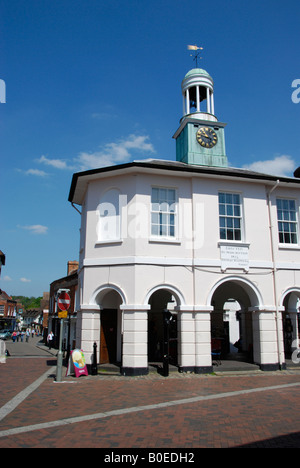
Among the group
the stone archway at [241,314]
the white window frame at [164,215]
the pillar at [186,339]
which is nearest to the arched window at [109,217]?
the white window frame at [164,215]

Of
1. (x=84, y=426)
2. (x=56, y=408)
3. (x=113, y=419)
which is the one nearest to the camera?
(x=84, y=426)

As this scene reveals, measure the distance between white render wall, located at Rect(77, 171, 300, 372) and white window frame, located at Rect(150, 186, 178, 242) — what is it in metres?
0.21

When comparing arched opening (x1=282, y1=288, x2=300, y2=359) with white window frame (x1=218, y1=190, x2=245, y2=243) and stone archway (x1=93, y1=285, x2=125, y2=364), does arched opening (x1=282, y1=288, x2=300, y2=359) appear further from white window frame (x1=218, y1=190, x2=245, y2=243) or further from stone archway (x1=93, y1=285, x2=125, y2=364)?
stone archway (x1=93, y1=285, x2=125, y2=364)

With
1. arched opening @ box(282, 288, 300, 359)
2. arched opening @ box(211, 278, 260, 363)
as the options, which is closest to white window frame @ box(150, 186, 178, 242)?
arched opening @ box(211, 278, 260, 363)

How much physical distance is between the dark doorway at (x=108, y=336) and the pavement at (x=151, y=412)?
1946mm

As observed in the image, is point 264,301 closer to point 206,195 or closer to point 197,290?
point 197,290

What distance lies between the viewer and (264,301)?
1479 centimetres

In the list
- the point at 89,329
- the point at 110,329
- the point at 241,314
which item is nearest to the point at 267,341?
the point at 241,314

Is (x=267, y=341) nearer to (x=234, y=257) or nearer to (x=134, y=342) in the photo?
(x=234, y=257)

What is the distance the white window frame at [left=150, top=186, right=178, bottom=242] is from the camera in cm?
1451

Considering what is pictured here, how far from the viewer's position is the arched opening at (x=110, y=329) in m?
14.8
